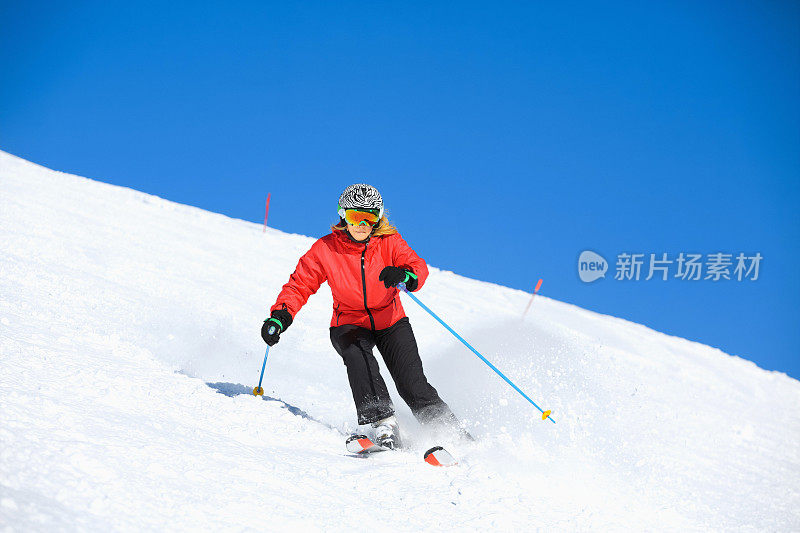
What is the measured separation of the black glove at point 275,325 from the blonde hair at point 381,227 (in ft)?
2.41

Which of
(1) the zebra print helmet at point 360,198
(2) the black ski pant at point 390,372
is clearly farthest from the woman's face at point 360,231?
(2) the black ski pant at point 390,372

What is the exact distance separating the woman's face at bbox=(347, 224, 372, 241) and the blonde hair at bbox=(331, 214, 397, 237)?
60 millimetres

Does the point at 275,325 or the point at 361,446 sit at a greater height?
the point at 275,325

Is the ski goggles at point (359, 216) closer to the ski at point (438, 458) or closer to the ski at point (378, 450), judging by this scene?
the ski at point (378, 450)

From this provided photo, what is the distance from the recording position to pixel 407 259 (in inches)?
173

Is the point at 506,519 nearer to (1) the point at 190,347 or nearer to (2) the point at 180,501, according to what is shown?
(2) the point at 180,501

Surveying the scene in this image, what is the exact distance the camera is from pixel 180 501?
7.37ft

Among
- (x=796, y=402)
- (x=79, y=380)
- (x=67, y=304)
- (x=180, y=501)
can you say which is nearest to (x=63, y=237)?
(x=67, y=304)

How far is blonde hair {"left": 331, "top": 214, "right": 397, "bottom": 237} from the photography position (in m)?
4.34

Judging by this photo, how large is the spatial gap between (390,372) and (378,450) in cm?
69

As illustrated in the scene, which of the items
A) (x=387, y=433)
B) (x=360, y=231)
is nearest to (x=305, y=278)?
(x=360, y=231)

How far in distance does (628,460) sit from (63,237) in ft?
23.9

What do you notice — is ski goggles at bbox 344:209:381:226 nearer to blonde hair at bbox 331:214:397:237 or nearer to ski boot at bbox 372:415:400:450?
blonde hair at bbox 331:214:397:237

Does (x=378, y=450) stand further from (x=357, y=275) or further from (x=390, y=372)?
(x=357, y=275)
